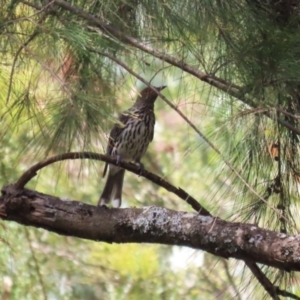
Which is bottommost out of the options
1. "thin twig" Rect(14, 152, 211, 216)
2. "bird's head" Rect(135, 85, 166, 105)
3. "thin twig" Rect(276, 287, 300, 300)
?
"thin twig" Rect(276, 287, 300, 300)

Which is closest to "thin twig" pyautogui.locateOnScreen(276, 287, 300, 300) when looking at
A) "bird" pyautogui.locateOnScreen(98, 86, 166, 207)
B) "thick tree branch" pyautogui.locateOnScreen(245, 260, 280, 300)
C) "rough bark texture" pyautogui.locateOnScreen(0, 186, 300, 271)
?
"thick tree branch" pyautogui.locateOnScreen(245, 260, 280, 300)

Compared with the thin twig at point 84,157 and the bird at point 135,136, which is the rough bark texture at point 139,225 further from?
the bird at point 135,136

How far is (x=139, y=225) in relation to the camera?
5.40 ft

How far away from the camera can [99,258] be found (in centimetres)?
354

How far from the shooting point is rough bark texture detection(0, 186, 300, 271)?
4.88 feet

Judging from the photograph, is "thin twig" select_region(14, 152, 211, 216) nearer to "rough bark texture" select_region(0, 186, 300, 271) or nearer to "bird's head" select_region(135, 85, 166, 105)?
"rough bark texture" select_region(0, 186, 300, 271)

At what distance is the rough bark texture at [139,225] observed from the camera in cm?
149

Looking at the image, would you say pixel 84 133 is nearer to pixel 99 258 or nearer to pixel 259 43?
pixel 259 43

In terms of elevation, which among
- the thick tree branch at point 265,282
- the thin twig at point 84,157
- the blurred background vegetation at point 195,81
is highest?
the blurred background vegetation at point 195,81

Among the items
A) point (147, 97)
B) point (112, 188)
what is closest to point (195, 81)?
point (147, 97)

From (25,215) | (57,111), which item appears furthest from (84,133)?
(25,215)

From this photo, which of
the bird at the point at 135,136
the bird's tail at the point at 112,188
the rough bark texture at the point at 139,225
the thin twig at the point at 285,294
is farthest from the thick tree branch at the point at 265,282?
the bird's tail at the point at 112,188

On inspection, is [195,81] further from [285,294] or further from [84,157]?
[285,294]

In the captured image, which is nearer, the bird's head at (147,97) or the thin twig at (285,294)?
the thin twig at (285,294)
